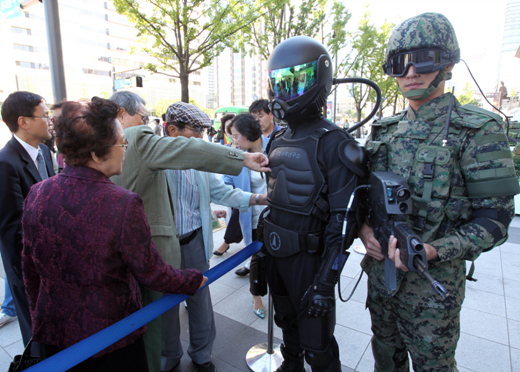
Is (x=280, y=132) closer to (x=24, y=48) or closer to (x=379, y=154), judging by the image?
(x=379, y=154)

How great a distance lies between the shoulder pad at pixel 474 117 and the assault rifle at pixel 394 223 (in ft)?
1.35

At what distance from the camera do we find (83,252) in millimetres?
1263

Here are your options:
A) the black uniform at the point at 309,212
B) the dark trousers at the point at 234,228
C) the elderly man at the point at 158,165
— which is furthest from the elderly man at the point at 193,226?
the dark trousers at the point at 234,228

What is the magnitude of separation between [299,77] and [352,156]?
0.56m

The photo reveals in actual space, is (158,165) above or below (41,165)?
above

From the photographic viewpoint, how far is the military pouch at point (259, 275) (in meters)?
2.05

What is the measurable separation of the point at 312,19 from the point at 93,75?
5103cm

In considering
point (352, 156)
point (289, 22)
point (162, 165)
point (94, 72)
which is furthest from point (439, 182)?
point (94, 72)

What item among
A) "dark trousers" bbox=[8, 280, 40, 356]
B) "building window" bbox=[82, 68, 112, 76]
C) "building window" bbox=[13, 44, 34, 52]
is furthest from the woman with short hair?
"building window" bbox=[82, 68, 112, 76]

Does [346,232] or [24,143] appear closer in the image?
[346,232]

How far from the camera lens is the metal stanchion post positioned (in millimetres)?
2387

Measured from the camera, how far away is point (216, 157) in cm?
185

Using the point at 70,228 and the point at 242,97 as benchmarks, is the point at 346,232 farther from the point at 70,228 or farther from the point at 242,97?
the point at 242,97

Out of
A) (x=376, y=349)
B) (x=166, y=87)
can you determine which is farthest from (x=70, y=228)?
(x=166, y=87)
